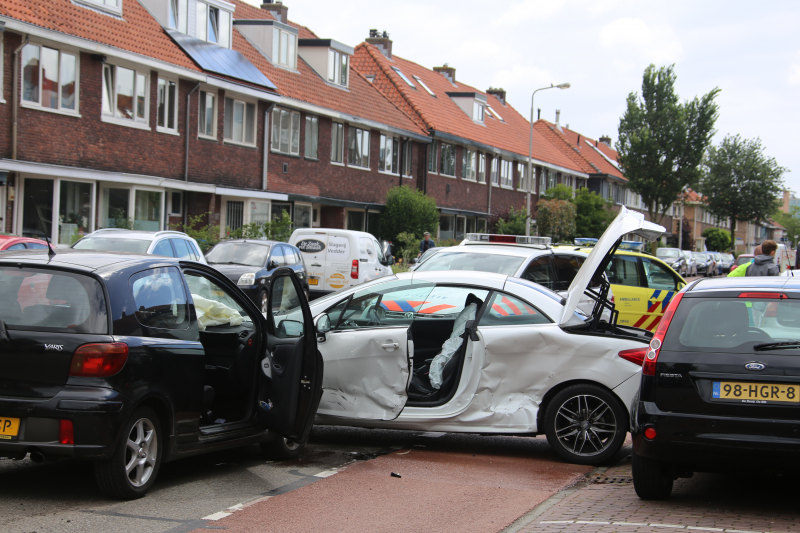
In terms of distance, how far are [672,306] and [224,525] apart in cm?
317

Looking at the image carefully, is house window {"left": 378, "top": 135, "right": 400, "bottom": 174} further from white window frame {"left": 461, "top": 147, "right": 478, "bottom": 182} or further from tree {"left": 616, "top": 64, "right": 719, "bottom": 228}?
tree {"left": 616, "top": 64, "right": 719, "bottom": 228}

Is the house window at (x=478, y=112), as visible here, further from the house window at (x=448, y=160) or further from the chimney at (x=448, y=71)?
the house window at (x=448, y=160)

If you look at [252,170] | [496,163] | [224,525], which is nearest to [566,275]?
[224,525]

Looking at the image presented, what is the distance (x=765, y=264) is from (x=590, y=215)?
3157cm

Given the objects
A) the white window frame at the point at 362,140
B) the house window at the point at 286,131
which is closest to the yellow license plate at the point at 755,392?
the house window at the point at 286,131

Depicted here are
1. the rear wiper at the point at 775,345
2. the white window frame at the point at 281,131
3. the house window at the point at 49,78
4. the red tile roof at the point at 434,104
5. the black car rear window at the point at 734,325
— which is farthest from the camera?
the red tile roof at the point at 434,104

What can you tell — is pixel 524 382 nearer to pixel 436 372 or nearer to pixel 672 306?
pixel 436 372

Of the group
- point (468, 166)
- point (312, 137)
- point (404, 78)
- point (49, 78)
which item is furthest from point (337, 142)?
point (49, 78)

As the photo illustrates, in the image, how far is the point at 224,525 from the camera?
4973 millimetres

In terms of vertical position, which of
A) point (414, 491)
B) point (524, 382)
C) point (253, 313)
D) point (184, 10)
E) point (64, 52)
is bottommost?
point (414, 491)

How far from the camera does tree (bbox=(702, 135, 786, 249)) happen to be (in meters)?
72.2

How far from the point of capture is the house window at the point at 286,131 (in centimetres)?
2888

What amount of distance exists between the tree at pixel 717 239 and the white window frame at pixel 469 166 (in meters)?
55.3

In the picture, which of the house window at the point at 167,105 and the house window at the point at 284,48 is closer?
the house window at the point at 167,105
